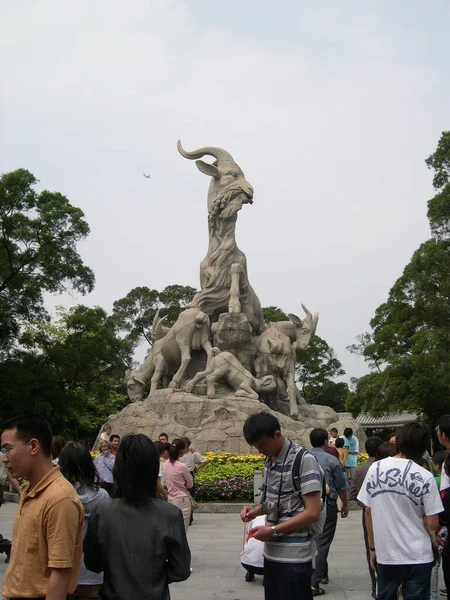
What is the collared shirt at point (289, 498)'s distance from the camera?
13.2 ft

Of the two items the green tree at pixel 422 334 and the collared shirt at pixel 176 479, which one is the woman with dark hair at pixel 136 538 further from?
the green tree at pixel 422 334

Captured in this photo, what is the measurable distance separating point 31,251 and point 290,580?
24078 millimetres

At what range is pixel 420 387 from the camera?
24.8m

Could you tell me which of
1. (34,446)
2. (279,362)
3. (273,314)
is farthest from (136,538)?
(273,314)

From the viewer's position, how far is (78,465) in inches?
169

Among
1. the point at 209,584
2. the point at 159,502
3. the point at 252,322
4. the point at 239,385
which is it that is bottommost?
the point at 209,584

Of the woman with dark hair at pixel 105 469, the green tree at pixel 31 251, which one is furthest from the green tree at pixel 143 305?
the woman with dark hair at pixel 105 469

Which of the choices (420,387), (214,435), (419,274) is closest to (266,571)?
(214,435)

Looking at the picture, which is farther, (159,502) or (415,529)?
(415,529)

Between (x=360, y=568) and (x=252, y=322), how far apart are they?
35.6 feet

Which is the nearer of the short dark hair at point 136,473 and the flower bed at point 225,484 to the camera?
the short dark hair at point 136,473

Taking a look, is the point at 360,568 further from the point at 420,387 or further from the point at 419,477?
the point at 420,387

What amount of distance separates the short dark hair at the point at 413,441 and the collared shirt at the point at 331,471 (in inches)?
88.4

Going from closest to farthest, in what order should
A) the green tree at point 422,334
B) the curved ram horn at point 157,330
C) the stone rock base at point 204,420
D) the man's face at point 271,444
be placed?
the man's face at point 271,444 < the stone rock base at point 204,420 < the curved ram horn at point 157,330 < the green tree at point 422,334
